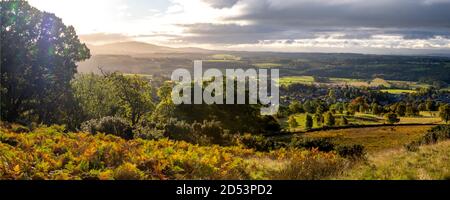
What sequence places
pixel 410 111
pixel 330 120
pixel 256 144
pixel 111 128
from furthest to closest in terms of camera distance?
pixel 410 111
pixel 330 120
pixel 256 144
pixel 111 128

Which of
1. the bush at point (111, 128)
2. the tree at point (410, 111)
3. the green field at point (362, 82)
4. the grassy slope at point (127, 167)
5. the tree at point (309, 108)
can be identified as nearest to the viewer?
the grassy slope at point (127, 167)

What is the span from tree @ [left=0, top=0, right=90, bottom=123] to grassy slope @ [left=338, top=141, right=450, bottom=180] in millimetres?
24741

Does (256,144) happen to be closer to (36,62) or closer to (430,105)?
(36,62)

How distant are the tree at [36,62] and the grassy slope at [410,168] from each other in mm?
24741

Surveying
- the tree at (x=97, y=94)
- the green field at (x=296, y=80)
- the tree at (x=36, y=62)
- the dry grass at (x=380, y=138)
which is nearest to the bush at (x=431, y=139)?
the dry grass at (x=380, y=138)

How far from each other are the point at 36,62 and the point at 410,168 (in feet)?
97.6

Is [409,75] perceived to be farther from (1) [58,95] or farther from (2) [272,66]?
(1) [58,95]

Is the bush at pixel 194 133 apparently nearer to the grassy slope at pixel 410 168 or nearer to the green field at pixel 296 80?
the grassy slope at pixel 410 168

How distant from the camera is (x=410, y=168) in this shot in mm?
8547

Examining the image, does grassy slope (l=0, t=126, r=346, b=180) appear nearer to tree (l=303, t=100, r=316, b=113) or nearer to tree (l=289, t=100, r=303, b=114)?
tree (l=289, t=100, r=303, b=114)

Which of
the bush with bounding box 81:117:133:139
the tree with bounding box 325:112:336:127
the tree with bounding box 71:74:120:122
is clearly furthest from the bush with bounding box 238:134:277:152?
the tree with bounding box 325:112:336:127

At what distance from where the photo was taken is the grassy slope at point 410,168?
744 cm

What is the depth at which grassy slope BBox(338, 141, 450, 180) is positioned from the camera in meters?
7.44

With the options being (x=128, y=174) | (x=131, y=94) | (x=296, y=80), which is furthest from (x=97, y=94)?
(x=296, y=80)
